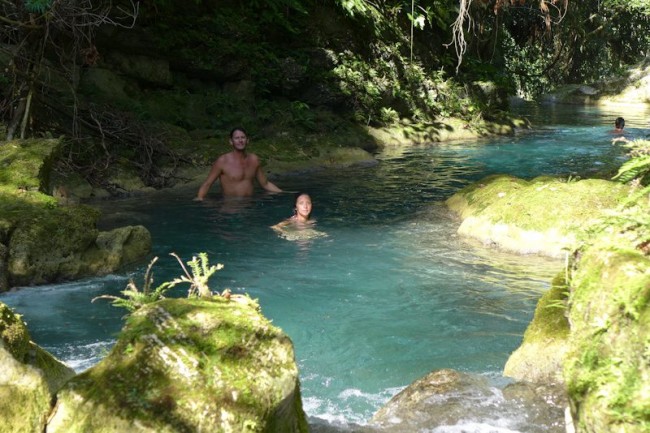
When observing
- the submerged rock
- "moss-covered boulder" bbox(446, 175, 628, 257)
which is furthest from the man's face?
the submerged rock

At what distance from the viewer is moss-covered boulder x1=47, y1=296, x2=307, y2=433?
2.59m

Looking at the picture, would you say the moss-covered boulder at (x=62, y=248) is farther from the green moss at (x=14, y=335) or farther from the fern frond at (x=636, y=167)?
the fern frond at (x=636, y=167)

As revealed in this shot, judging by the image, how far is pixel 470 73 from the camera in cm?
2430

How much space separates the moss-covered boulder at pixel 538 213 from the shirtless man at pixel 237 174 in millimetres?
4032

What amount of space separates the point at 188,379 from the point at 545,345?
2.76 m

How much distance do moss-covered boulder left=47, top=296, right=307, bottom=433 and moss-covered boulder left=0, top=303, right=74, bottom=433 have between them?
Answer: 3.6 inches

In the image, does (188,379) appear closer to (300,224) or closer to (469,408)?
(469,408)

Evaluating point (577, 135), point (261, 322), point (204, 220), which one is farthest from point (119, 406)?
point (577, 135)

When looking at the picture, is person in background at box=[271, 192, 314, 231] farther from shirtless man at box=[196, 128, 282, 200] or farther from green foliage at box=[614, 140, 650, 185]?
green foliage at box=[614, 140, 650, 185]

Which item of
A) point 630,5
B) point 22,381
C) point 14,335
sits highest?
point 630,5

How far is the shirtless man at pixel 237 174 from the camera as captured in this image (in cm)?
1208

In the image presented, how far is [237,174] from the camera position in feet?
40.0

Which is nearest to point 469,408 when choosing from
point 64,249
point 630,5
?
point 64,249

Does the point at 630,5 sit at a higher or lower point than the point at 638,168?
higher
